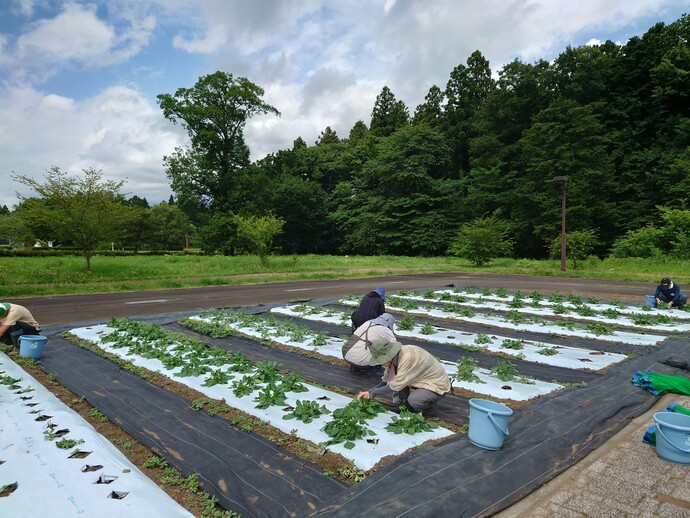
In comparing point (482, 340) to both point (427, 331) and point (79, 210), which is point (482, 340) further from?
point (79, 210)

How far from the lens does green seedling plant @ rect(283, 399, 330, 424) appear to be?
4219mm

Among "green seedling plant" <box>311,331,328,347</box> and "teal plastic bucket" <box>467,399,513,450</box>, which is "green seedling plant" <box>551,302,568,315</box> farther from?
"teal plastic bucket" <box>467,399,513,450</box>

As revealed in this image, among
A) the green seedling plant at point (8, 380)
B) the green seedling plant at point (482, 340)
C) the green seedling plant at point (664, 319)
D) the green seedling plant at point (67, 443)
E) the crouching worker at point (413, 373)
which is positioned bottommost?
the green seedling plant at point (664, 319)

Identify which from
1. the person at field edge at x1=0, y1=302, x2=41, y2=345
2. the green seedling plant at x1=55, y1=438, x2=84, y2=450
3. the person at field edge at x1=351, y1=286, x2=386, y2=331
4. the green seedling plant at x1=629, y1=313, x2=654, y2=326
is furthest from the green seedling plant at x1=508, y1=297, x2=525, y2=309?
the person at field edge at x1=0, y1=302, x2=41, y2=345

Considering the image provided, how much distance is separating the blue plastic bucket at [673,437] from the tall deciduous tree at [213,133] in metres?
37.0

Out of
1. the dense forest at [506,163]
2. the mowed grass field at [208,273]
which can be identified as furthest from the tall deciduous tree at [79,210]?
the dense forest at [506,163]

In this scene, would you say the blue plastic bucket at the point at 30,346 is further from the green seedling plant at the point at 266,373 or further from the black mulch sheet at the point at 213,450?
the green seedling plant at the point at 266,373

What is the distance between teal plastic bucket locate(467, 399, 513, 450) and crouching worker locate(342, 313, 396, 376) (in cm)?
144

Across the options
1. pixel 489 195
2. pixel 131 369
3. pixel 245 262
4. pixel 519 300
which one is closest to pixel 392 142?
pixel 489 195

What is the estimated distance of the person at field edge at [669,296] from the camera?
10367mm

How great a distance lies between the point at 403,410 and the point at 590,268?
26.0 metres

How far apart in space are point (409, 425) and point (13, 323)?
698 centimetres

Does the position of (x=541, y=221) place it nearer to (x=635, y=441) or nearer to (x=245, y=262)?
(x=245, y=262)

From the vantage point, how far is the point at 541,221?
1438 inches
